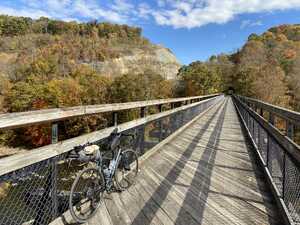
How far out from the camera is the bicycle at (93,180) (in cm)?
265

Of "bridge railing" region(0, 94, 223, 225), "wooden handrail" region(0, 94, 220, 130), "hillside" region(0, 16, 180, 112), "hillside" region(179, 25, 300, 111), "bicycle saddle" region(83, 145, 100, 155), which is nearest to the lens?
"wooden handrail" region(0, 94, 220, 130)

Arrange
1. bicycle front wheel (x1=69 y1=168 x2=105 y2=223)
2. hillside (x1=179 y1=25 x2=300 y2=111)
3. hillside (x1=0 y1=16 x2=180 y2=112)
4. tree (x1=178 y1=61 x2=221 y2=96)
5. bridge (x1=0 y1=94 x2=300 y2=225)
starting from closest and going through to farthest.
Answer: bridge (x1=0 y1=94 x2=300 y2=225) → bicycle front wheel (x1=69 y1=168 x2=105 y2=223) → hillside (x1=0 y1=16 x2=180 y2=112) → hillside (x1=179 y1=25 x2=300 y2=111) → tree (x1=178 y1=61 x2=221 y2=96)

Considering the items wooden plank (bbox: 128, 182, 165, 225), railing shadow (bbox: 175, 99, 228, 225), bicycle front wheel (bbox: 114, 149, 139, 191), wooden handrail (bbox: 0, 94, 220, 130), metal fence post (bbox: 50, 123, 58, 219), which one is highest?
wooden handrail (bbox: 0, 94, 220, 130)

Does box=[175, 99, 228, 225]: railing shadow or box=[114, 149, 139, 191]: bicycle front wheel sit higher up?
box=[114, 149, 139, 191]: bicycle front wheel

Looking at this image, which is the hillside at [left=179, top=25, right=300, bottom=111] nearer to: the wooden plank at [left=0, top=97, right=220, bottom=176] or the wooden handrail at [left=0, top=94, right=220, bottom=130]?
the wooden plank at [left=0, top=97, right=220, bottom=176]

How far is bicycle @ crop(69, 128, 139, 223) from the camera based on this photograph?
2646 mm

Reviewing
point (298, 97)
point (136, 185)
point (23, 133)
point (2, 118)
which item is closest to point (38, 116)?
point (2, 118)

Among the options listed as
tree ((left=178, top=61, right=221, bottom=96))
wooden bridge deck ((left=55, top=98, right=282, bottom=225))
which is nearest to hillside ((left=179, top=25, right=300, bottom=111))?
tree ((left=178, top=61, right=221, bottom=96))

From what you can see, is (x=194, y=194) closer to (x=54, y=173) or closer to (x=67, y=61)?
(x=54, y=173)

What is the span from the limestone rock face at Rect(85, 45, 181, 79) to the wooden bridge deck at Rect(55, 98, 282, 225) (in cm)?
7937

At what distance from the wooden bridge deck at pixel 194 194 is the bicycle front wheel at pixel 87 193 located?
0.11m

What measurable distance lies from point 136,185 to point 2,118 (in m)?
2.43

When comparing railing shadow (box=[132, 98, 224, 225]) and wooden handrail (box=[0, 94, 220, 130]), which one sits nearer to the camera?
wooden handrail (box=[0, 94, 220, 130])

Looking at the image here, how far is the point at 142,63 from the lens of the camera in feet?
316
